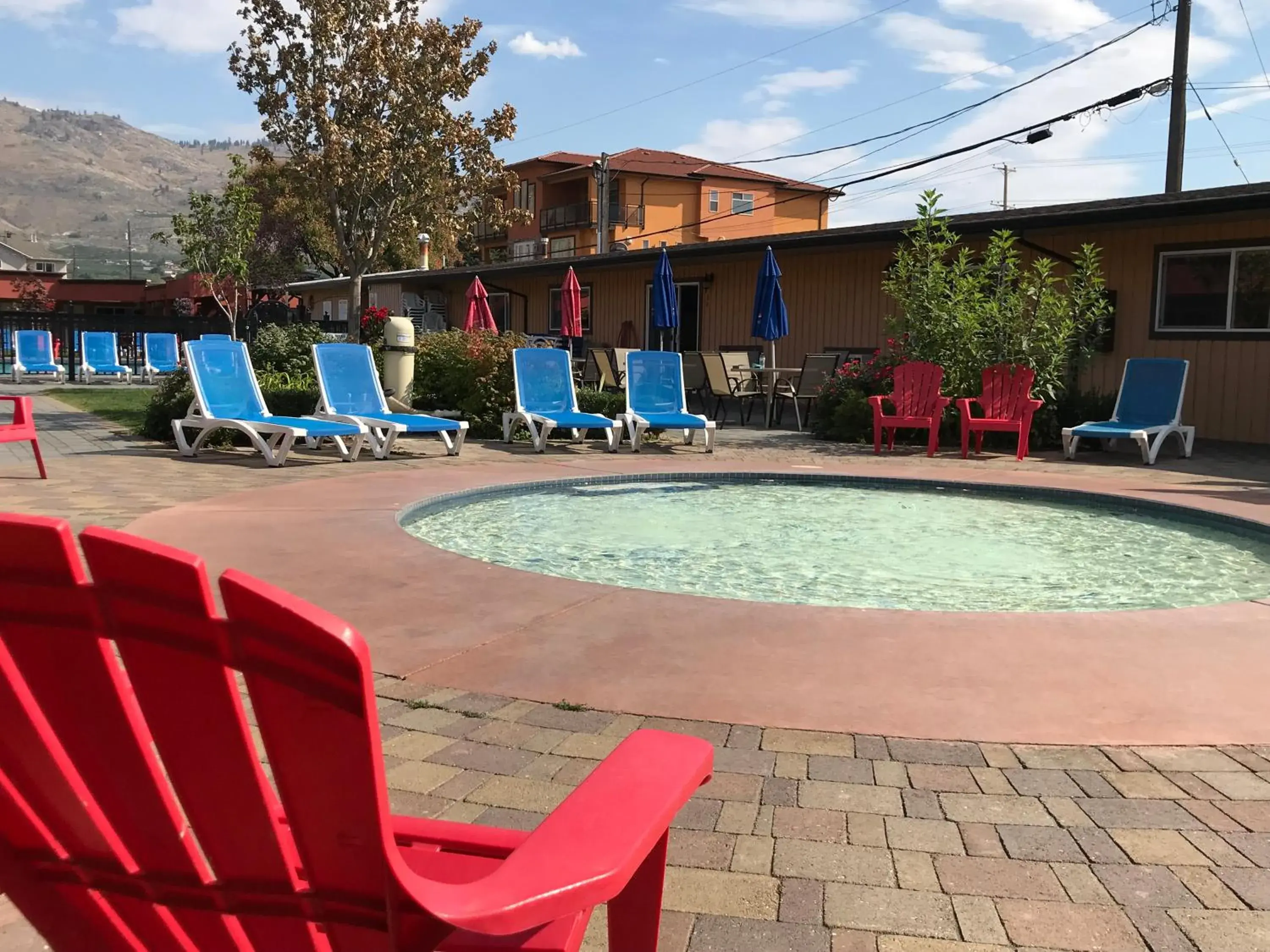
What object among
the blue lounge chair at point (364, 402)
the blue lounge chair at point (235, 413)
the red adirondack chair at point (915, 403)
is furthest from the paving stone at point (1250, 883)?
the red adirondack chair at point (915, 403)

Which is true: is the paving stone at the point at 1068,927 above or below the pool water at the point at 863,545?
above

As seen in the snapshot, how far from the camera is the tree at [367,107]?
45.6 feet

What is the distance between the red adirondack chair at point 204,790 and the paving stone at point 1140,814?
5.28ft

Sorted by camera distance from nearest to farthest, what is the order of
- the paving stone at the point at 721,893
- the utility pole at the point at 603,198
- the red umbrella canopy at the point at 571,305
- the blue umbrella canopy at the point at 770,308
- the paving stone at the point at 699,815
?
the paving stone at the point at 721,893 < the paving stone at the point at 699,815 < the blue umbrella canopy at the point at 770,308 < the red umbrella canopy at the point at 571,305 < the utility pole at the point at 603,198

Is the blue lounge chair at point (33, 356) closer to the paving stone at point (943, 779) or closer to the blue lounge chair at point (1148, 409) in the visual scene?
the blue lounge chair at point (1148, 409)

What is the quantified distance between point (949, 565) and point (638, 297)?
626 inches

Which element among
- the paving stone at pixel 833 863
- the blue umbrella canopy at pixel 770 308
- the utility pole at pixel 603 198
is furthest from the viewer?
the utility pole at pixel 603 198

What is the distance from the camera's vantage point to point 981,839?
2264mm

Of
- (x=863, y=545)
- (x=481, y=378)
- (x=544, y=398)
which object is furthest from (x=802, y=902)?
(x=481, y=378)

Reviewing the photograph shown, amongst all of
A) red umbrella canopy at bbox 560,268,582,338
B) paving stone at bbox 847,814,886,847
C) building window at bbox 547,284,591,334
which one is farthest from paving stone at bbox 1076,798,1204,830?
building window at bbox 547,284,591,334

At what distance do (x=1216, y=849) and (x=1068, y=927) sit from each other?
0.53 metres

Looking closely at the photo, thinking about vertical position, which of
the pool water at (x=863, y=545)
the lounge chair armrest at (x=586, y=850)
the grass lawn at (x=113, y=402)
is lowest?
the pool water at (x=863, y=545)

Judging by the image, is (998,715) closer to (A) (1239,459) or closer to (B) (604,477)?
(B) (604,477)

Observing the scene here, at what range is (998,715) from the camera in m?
3.05
